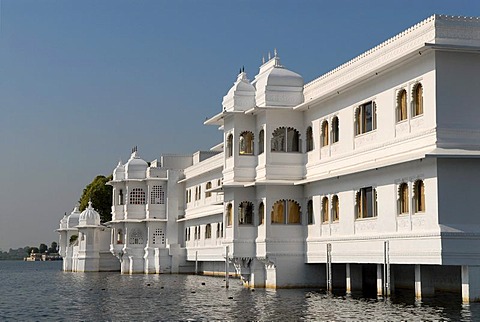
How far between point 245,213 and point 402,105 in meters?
10.5

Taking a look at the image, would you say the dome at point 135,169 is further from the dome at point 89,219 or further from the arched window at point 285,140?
the arched window at point 285,140

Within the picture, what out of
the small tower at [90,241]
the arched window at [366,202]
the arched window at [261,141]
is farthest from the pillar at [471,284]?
the small tower at [90,241]

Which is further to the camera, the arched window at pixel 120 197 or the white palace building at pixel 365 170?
the arched window at pixel 120 197

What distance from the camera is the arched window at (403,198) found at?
28.2m

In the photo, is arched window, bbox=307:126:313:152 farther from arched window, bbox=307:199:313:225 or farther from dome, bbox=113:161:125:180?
dome, bbox=113:161:125:180

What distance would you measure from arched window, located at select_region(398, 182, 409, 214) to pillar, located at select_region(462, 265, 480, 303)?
3.20 m

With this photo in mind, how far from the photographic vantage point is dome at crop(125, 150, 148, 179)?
65.2 m

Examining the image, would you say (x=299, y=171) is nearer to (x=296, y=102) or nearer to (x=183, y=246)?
(x=296, y=102)

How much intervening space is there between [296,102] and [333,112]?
2807 millimetres

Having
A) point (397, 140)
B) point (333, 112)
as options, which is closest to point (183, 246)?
point (333, 112)

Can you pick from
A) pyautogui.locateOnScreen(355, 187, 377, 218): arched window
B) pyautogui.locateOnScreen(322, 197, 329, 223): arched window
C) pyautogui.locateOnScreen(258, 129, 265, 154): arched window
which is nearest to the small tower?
pyautogui.locateOnScreen(258, 129, 265, 154): arched window

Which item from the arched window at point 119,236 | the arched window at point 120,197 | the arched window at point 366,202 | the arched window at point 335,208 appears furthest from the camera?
the arched window at point 120,197

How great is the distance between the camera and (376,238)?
1179 inches

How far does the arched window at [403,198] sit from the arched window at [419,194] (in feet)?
2.21
